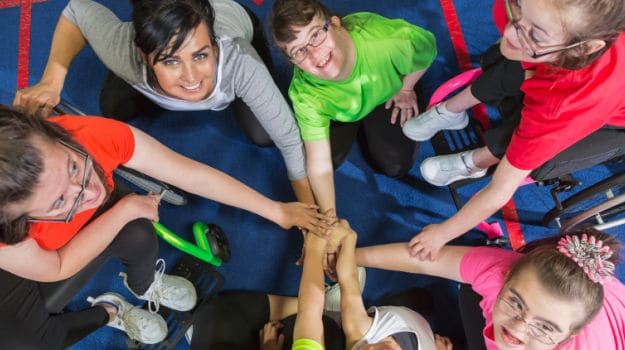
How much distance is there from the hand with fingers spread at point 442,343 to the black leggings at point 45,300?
104 centimetres

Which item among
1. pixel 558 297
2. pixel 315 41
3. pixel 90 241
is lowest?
pixel 90 241

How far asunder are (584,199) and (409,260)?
0.64 metres

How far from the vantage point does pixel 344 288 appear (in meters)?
1.60

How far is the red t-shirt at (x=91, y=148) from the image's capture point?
4.21ft

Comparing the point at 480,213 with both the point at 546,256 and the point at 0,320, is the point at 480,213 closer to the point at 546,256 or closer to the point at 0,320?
the point at 546,256

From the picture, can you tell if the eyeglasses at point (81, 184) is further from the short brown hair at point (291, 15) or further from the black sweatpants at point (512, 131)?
the black sweatpants at point (512, 131)

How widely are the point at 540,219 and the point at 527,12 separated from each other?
1.22m

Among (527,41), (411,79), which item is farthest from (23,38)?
(527,41)

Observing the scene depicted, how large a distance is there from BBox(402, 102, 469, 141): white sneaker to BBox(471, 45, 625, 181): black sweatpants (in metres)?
0.17

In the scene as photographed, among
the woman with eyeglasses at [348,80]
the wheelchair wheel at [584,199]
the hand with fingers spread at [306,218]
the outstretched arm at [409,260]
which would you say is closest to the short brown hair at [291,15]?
the woman with eyeglasses at [348,80]

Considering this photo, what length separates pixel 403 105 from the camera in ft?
6.47

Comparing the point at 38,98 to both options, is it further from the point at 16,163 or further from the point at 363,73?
the point at 363,73

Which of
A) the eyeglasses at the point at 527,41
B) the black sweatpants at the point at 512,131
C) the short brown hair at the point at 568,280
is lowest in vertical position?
the short brown hair at the point at 568,280

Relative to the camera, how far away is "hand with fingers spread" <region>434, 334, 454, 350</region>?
173cm
